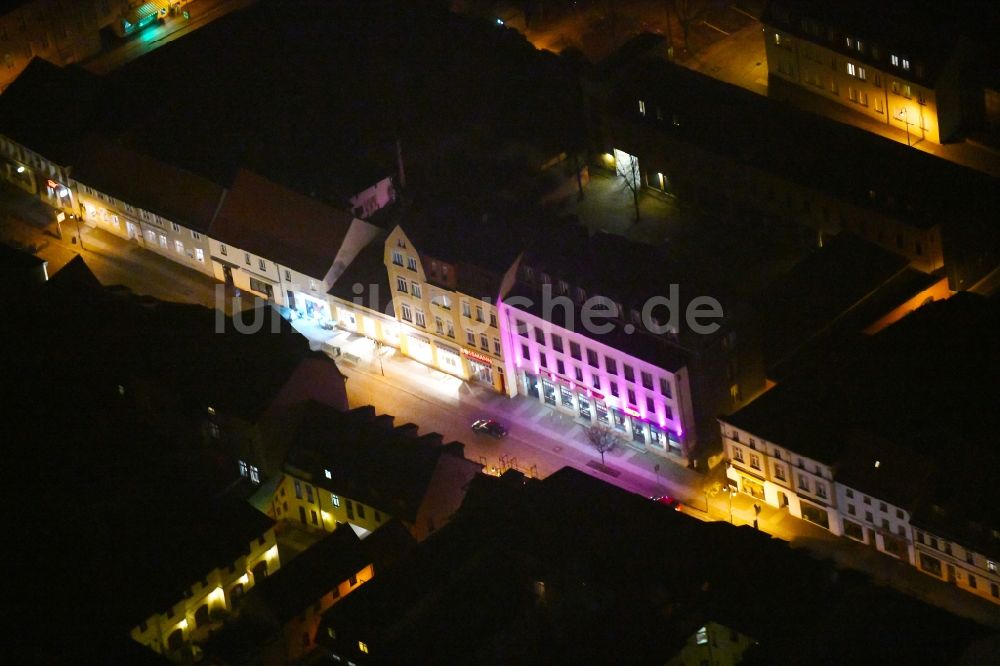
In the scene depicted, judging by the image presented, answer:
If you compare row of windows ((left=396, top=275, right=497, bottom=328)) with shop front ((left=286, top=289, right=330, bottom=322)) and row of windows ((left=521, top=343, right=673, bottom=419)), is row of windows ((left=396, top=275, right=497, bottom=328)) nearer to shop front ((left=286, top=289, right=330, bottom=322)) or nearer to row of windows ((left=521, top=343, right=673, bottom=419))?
row of windows ((left=521, top=343, right=673, bottom=419))

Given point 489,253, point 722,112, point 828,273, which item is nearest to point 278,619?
point 489,253

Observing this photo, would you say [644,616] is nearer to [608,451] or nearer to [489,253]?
[608,451]

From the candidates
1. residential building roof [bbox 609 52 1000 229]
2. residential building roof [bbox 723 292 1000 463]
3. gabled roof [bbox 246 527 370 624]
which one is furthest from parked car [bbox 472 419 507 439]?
residential building roof [bbox 609 52 1000 229]

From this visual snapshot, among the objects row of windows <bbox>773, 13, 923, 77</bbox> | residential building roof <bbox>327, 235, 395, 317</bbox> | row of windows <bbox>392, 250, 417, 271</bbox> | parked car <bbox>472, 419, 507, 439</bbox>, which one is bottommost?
parked car <bbox>472, 419, 507, 439</bbox>

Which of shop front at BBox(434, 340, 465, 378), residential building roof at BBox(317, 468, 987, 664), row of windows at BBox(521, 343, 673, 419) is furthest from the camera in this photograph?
shop front at BBox(434, 340, 465, 378)

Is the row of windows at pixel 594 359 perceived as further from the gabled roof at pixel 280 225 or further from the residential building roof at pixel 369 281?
the gabled roof at pixel 280 225

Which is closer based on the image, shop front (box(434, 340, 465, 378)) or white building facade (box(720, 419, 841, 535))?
white building facade (box(720, 419, 841, 535))

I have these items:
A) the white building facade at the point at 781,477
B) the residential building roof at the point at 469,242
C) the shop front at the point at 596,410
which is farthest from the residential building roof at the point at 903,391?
the residential building roof at the point at 469,242
